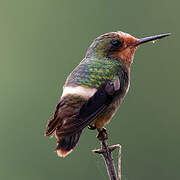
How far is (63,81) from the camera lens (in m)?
10.6

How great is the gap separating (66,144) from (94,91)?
1.81 feet

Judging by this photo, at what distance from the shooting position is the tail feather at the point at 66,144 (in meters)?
3.78

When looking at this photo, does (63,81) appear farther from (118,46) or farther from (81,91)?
(81,91)

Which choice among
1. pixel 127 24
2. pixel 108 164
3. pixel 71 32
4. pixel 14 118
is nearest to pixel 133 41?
pixel 108 164

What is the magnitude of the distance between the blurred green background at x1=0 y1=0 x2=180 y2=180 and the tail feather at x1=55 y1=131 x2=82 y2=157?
3084 mm

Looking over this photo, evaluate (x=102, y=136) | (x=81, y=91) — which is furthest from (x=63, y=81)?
(x=102, y=136)

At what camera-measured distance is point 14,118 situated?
10.1 meters

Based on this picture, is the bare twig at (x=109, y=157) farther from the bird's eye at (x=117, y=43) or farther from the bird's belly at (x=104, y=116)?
the bird's eye at (x=117, y=43)

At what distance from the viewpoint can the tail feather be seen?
378 centimetres

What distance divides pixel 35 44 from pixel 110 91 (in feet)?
27.2

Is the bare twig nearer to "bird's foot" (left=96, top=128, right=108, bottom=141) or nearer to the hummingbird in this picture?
"bird's foot" (left=96, top=128, right=108, bottom=141)

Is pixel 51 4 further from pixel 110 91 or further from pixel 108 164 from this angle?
pixel 108 164

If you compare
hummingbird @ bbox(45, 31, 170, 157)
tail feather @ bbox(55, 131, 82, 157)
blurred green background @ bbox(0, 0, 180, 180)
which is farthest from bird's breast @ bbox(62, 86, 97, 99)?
blurred green background @ bbox(0, 0, 180, 180)

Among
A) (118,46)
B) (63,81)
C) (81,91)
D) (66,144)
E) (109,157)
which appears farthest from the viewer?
(63,81)
